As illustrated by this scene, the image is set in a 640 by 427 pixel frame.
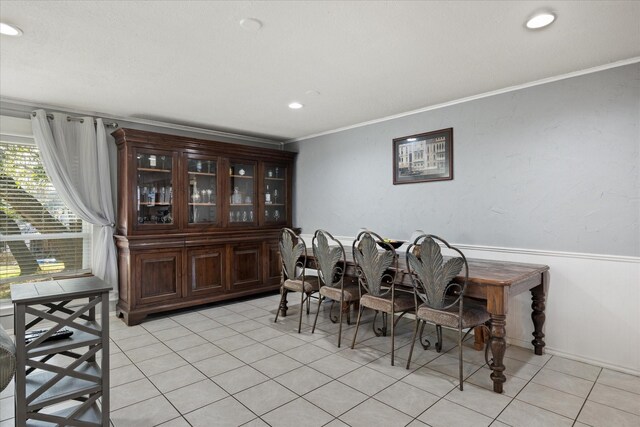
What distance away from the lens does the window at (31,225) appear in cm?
349

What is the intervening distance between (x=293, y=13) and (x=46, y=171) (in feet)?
10.5

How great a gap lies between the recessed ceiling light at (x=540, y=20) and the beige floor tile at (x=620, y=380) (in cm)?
243

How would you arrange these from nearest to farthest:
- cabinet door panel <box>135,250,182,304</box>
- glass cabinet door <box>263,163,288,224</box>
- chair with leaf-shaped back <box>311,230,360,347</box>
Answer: chair with leaf-shaped back <box>311,230,360,347</box> < cabinet door panel <box>135,250,182,304</box> < glass cabinet door <box>263,163,288,224</box>

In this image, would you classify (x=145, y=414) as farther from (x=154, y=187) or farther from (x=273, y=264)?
(x=273, y=264)

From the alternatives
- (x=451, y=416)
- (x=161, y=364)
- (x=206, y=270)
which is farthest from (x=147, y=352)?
(x=451, y=416)

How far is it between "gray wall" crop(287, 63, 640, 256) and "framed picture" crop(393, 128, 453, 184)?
0.23ft

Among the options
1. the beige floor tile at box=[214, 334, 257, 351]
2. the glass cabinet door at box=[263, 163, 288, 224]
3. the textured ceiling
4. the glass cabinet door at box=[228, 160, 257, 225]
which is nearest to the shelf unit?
the beige floor tile at box=[214, 334, 257, 351]

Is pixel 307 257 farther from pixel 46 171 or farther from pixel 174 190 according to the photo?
pixel 46 171

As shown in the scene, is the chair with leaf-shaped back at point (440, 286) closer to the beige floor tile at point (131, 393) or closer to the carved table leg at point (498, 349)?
the carved table leg at point (498, 349)

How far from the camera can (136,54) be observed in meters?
2.45

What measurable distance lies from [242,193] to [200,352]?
2.39m

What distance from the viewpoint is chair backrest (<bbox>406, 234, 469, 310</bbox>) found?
2416 mm

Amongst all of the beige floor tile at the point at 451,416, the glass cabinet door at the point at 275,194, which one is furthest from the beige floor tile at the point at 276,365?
the glass cabinet door at the point at 275,194

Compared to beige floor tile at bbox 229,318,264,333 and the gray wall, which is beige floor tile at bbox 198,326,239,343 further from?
the gray wall
